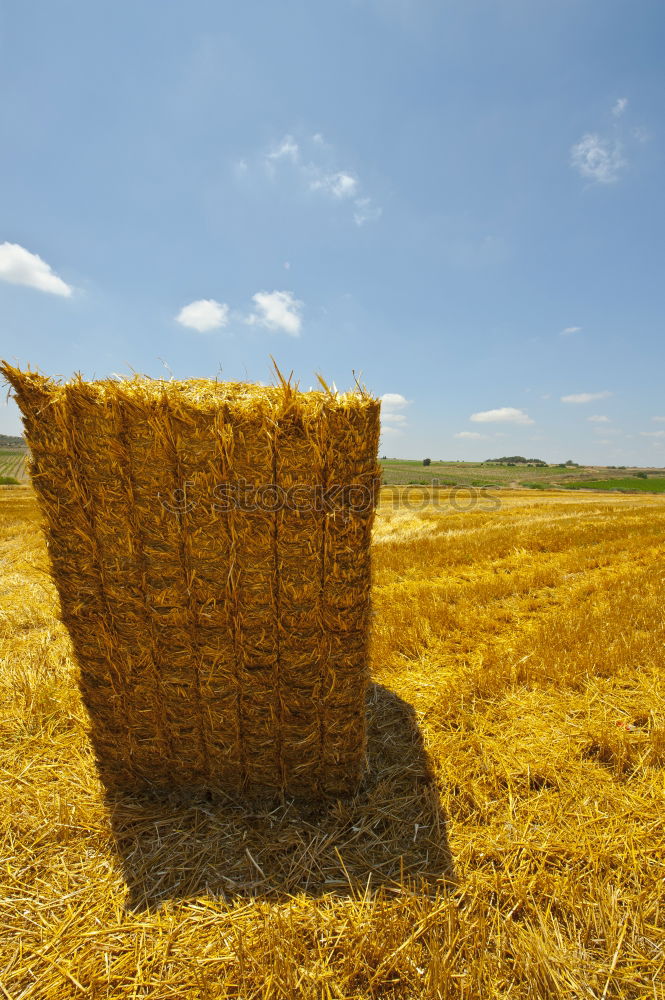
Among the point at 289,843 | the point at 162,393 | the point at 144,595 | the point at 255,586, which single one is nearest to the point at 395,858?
the point at 289,843

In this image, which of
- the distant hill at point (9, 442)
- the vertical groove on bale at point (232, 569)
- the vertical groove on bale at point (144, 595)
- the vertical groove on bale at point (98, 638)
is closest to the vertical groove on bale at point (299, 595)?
the vertical groove on bale at point (232, 569)

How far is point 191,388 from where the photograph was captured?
2.71 meters

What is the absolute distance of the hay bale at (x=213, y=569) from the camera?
2504 millimetres

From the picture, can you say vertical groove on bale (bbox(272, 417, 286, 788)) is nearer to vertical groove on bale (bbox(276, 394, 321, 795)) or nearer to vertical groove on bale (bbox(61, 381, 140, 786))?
vertical groove on bale (bbox(276, 394, 321, 795))

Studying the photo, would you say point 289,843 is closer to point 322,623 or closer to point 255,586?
point 322,623

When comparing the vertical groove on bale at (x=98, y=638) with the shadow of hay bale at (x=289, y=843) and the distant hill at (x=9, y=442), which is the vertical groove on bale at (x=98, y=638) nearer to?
the shadow of hay bale at (x=289, y=843)

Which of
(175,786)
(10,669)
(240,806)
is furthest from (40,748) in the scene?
(240,806)

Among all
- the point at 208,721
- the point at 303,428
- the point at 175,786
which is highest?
the point at 303,428

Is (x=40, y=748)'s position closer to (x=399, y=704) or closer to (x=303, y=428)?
(x=399, y=704)

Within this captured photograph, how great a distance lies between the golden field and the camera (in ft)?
5.91

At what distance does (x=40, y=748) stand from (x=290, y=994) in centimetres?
265

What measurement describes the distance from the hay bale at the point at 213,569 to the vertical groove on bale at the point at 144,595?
0.03 feet

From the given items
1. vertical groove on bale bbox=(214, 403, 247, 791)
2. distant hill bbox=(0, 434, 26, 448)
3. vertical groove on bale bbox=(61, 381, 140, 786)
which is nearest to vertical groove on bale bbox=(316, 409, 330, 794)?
vertical groove on bale bbox=(214, 403, 247, 791)

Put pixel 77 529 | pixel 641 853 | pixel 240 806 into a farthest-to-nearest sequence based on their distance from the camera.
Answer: pixel 240 806, pixel 77 529, pixel 641 853
